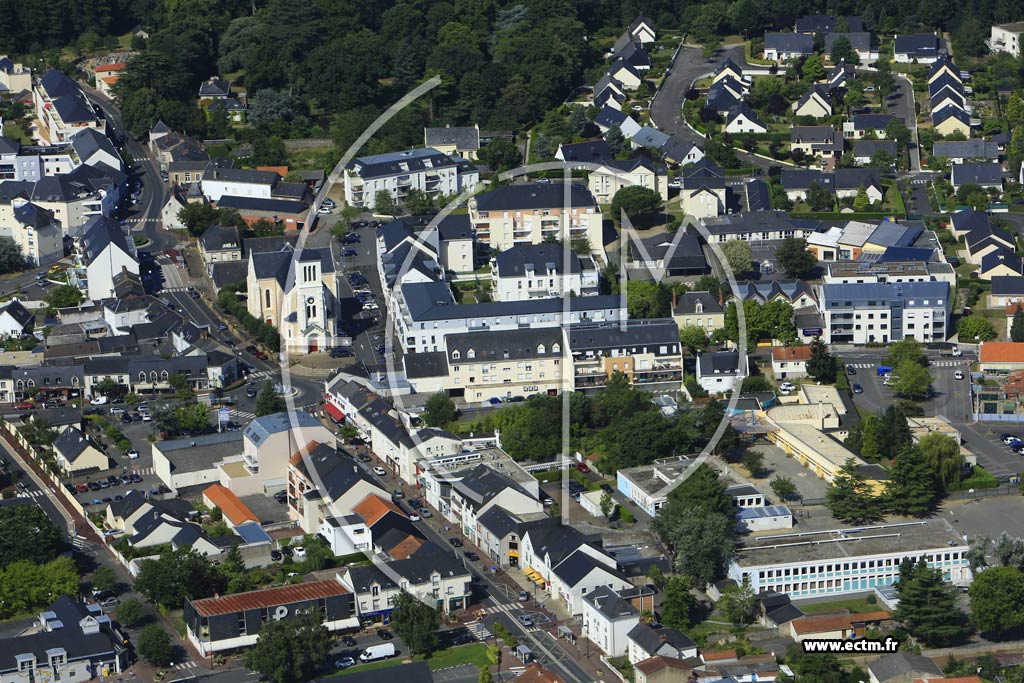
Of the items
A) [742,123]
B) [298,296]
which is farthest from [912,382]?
[742,123]

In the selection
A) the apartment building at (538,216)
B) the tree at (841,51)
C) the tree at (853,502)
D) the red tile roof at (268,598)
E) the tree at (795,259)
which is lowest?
the red tile roof at (268,598)

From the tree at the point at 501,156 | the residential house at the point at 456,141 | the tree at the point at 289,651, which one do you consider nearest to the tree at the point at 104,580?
the tree at the point at 289,651

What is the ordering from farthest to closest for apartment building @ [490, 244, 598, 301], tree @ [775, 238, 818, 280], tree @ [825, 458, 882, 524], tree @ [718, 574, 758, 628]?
tree @ [775, 238, 818, 280] → apartment building @ [490, 244, 598, 301] → tree @ [825, 458, 882, 524] → tree @ [718, 574, 758, 628]

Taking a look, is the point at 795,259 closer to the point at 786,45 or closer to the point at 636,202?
the point at 636,202

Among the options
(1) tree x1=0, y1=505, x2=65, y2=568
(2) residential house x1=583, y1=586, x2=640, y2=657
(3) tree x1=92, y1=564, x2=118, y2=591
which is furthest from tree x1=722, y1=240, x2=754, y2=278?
(3) tree x1=92, y1=564, x2=118, y2=591

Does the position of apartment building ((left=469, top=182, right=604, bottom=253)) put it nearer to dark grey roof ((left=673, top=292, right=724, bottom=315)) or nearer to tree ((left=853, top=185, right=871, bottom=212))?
dark grey roof ((left=673, top=292, right=724, bottom=315))

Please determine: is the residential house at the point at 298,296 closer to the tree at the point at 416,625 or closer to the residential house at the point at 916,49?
the tree at the point at 416,625
